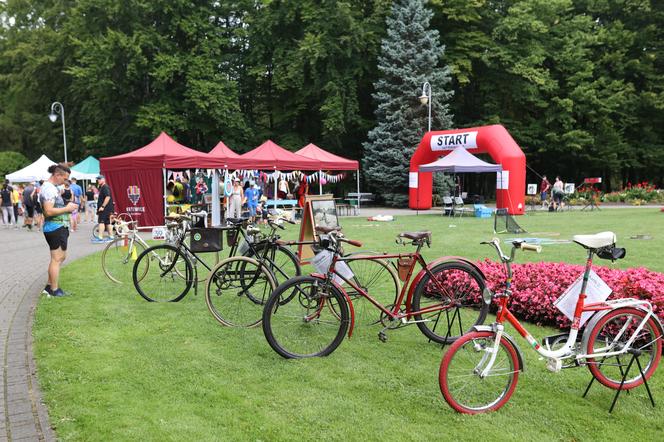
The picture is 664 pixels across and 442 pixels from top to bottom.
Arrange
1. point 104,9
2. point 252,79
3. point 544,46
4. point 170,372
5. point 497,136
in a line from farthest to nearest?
point 252,79
point 544,46
point 104,9
point 497,136
point 170,372

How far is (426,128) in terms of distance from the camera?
30.8 metres

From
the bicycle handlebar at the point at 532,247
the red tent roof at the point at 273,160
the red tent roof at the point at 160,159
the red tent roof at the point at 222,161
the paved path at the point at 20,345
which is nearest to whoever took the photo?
the paved path at the point at 20,345

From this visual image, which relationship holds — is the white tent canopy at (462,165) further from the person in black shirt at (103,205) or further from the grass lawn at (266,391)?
the grass lawn at (266,391)

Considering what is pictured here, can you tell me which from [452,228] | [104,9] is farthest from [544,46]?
[104,9]

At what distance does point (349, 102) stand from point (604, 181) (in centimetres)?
2008

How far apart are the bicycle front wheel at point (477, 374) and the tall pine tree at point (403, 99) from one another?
2640cm

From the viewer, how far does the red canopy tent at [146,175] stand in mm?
17516

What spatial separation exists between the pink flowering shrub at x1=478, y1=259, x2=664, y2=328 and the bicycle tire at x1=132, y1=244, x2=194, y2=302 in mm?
3762

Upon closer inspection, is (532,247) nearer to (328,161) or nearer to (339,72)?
(328,161)

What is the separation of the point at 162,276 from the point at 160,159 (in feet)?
36.0

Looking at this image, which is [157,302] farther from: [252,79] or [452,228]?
[252,79]

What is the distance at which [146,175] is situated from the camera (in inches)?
696

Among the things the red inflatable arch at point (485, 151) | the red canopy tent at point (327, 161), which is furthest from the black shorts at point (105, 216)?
the red inflatable arch at point (485, 151)

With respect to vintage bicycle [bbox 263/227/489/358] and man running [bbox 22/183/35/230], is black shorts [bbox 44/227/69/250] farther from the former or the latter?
man running [bbox 22/183/35/230]
